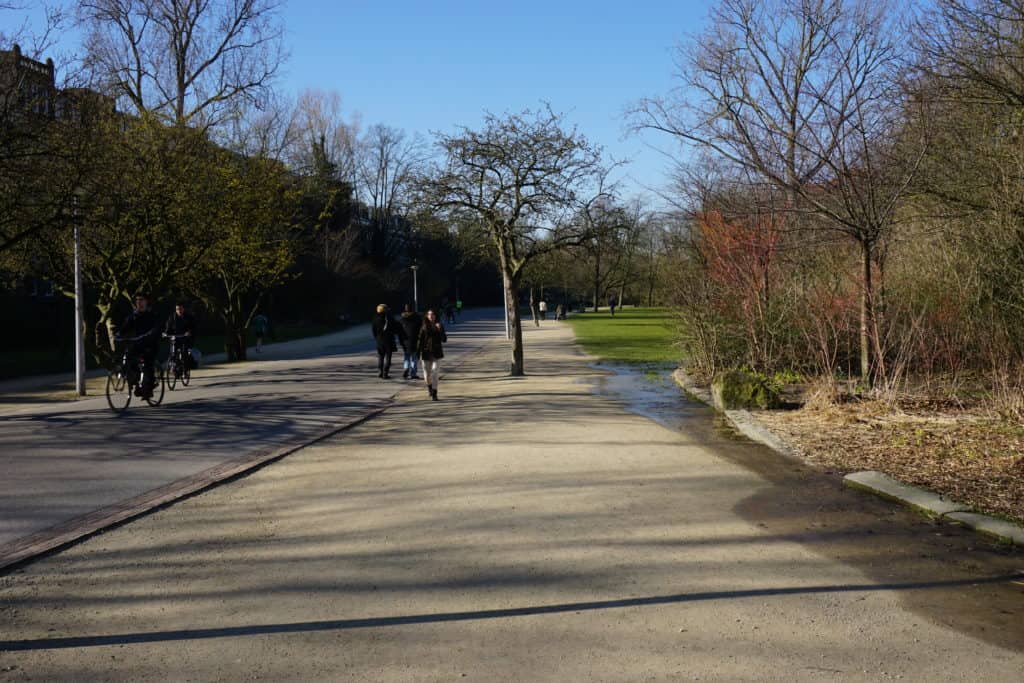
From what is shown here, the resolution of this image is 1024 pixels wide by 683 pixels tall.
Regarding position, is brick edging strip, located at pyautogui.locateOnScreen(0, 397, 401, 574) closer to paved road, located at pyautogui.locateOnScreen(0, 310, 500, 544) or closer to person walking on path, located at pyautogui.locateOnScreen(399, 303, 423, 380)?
paved road, located at pyautogui.locateOnScreen(0, 310, 500, 544)

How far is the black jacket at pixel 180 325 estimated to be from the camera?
62.3 feet

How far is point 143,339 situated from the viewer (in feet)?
49.0

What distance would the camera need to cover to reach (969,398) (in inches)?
481

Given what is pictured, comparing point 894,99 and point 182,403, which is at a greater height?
point 894,99

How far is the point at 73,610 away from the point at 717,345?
14.8m

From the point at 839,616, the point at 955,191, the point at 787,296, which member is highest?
the point at 955,191

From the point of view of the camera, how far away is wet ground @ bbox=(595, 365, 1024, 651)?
4730mm

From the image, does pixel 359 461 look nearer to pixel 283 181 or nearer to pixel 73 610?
pixel 73 610

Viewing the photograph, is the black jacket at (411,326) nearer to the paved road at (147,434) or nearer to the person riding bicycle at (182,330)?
the paved road at (147,434)

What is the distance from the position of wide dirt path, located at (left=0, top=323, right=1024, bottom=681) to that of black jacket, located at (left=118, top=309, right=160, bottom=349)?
278 inches

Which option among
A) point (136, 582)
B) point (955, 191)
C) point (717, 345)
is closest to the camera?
point (136, 582)

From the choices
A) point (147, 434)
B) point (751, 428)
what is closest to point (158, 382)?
point (147, 434)

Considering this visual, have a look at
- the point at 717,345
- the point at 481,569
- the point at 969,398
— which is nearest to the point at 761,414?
the point at 969,398

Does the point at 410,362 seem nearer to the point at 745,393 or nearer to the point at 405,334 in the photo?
the point at 405,334
